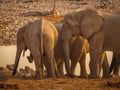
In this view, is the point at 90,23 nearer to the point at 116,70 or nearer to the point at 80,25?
the point at 80,25

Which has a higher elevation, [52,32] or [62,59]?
[52,32]

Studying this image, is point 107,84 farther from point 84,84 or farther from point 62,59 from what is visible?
point 62,59

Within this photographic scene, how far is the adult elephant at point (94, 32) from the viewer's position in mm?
12086

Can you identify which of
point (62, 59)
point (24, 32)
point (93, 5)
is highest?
point (24, 32)

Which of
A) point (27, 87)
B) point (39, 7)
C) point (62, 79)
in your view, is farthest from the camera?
point (39, 7)

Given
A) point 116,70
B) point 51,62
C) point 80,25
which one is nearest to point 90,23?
point 80,25

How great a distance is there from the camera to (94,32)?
40.1ft

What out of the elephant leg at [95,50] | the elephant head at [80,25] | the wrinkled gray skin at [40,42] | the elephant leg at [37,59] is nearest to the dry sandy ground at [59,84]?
the elephant leg at [37,59]

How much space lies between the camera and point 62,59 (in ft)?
42.7

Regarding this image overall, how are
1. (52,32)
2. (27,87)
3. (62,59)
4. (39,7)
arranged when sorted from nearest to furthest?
(27,87), (52,32), (62,59), (39,7)

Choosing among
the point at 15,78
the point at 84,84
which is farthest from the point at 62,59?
the point at 84,84

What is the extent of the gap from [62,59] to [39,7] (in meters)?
25.1

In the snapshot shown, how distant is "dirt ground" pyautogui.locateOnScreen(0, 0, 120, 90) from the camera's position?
10042 mm

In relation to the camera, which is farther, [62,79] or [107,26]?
[107,26]
